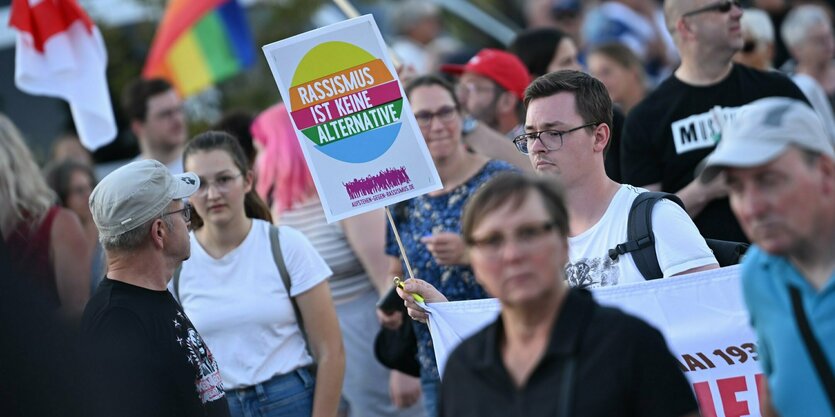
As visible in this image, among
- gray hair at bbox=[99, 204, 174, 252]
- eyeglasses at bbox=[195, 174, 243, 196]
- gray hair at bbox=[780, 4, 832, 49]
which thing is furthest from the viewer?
gray hair at bbox=[780, 4, 832, 49]

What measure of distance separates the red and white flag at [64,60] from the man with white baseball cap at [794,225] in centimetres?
517

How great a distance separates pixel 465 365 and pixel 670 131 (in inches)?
120

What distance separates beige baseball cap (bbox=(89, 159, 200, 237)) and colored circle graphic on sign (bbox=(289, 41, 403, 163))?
0.63 m

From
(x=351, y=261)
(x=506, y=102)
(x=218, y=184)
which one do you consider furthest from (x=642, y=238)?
(x=506, y=102)

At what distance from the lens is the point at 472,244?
3061mm

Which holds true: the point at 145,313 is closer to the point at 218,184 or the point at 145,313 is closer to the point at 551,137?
the point at 218,184

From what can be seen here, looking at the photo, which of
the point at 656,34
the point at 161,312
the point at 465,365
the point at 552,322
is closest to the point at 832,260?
the point at 552,322

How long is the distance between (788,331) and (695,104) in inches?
120

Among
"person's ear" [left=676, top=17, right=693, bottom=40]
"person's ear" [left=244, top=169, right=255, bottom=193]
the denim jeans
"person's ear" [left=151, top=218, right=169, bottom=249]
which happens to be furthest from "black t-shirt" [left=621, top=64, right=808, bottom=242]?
"person's ear" [left=151, top=218, right=169, bottom=249]

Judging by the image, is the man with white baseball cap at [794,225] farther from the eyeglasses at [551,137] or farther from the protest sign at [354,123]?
the protest sign at [354,123]

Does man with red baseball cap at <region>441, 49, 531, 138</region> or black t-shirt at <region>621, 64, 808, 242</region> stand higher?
man with red baseball cap at <region>441, 49, 531, 138</region>

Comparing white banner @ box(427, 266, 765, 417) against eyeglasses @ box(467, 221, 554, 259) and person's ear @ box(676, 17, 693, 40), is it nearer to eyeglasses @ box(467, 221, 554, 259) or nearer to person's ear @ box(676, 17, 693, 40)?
eyeglasses @ box(467, 221, 554, 259)

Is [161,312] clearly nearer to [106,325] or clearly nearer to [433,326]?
[106,325]

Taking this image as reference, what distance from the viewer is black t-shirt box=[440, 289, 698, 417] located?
288 centimetres
